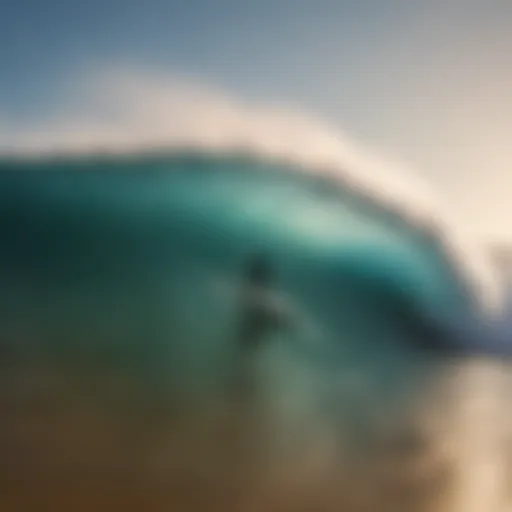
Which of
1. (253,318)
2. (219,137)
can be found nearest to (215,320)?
(253,318)

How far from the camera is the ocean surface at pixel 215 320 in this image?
3.59 feet

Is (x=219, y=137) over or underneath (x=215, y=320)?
over

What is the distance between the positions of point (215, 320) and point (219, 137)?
0.28 metres

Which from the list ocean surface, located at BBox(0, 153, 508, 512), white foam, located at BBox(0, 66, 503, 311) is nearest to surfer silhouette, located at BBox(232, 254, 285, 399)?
ocean surface, located at BBox(0, 153, 508, 512)

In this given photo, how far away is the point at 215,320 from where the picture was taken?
3.67 ft

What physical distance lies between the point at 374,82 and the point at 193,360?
1.65 feet

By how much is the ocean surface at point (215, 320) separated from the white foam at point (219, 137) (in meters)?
0.02

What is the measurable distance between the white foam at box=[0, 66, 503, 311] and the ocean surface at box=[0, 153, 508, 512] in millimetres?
23

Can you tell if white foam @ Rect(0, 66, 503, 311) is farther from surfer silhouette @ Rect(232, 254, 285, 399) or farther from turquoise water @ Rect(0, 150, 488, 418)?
surfer silhouette @ Rect(232, 254, 285, 399)

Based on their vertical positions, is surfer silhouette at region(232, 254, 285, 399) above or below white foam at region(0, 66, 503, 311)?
below

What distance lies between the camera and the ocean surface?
109 cm

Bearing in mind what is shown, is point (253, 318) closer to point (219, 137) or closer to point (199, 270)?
point (199, 270)

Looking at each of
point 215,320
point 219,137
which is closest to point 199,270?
point 215,320

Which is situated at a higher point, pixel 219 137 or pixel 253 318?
pixel 219 137
